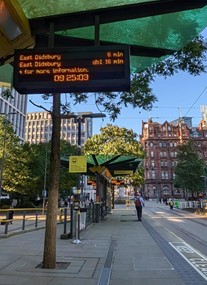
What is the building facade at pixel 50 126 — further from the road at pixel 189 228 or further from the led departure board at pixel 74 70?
the road at pixel 189 228

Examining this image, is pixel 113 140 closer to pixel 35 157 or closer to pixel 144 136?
pixel 35 157

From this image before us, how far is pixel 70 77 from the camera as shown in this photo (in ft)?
19.3

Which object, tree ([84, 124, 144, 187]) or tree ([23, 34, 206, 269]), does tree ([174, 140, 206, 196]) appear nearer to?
tree ([84, 124, 144, 187])

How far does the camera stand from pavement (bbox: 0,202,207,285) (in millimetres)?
6703

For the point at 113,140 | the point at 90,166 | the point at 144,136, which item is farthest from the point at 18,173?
the point at 144,136

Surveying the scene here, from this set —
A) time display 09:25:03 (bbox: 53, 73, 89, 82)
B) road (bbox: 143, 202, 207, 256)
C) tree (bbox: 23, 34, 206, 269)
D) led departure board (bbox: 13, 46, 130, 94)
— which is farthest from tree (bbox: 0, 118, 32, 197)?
time display 09:25:03 (bbox: 53, 73, 89, 82)

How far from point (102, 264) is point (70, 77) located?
15.4 ft

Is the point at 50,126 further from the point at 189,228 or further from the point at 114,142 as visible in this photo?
the point at 189,228

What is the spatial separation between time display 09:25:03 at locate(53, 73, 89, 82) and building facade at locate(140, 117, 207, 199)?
405 feet

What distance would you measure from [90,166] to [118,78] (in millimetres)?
18882

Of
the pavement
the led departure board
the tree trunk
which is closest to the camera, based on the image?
the led departure board

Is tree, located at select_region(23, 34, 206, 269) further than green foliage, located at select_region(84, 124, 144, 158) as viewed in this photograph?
No

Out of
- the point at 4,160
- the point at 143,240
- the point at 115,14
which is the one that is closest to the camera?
the point at 115,14

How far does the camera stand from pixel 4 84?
9.17 m
